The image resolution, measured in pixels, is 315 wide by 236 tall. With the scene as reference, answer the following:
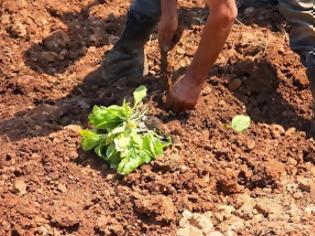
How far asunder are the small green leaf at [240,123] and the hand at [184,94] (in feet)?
0.76

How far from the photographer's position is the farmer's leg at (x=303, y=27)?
139 inches

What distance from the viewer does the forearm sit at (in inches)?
116

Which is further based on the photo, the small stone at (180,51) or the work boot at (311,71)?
the small stone at (180,51)

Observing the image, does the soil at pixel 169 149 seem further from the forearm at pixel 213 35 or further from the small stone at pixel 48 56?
the forearm at pixel 213 35

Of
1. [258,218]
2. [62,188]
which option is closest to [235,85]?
[258,218]

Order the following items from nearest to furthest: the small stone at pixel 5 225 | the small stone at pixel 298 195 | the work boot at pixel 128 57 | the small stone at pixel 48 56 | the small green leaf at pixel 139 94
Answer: the small stone at pixel 5 225 → the small stone at pixel 298 195 → the small green leaf at pixel 139 94 → the work boot at pixel 128 57 → the small stone at pixel 48 56

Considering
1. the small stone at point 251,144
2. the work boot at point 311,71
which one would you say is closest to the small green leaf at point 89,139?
the small stone at point 251,144

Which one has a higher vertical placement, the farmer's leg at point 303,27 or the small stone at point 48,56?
the farmer's leg at point 303,27

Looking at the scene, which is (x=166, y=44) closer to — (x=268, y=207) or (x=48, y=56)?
(x=268, y=207)

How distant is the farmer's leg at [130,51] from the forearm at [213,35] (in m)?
0.64

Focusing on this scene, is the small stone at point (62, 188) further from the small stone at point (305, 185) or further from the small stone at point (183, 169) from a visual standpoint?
the small stone at point (305, 185)

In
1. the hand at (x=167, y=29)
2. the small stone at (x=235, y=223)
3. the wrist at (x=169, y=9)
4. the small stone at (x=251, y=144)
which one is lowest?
the small stone at (x=235, y=223)

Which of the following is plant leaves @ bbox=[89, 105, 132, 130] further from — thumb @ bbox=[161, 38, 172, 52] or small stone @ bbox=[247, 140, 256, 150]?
small stone @ bbox=[247, 140, 256, 150]

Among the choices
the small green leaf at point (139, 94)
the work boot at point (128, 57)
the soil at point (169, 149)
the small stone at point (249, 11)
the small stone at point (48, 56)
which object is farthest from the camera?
the small stone at point (249, 11)
